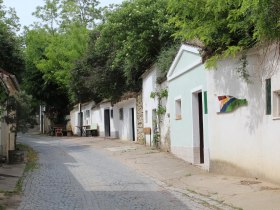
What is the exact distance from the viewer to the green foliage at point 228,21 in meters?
7.22

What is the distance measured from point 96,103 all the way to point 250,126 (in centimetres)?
2621

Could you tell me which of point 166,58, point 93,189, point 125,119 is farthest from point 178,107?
point 125,119

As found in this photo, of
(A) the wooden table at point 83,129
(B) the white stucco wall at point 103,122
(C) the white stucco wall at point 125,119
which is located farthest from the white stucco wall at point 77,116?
(C) the white stucco wall at point 125,119

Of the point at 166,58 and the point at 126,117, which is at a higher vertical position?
the point at 166,58

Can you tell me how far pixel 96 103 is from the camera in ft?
120

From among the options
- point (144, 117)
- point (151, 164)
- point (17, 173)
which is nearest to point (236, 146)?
point (151, 164)

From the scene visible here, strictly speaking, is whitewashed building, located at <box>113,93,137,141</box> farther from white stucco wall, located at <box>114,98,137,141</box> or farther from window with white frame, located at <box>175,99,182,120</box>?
window with white frame, located at <box>175,99,182,120</box>

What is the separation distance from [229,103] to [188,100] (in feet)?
12.7

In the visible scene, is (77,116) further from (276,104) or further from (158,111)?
(276,104)

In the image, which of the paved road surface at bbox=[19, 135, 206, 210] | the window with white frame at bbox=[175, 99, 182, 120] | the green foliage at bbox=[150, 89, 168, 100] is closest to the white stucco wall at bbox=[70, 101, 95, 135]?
the green foliage at bbox=[150, 89, 168, 100]

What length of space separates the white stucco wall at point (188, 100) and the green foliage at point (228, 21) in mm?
2407

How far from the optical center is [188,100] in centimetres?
1583

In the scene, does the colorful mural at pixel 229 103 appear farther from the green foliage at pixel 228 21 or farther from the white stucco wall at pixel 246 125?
the green foliage at pixel 228 21

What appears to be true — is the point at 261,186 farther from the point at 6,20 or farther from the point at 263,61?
the point at 6,20
